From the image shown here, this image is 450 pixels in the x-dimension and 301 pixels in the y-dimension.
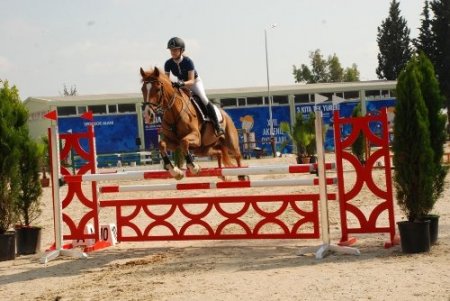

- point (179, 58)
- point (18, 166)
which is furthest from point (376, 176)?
point (18, 166)

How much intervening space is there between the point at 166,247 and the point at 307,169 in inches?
77.1

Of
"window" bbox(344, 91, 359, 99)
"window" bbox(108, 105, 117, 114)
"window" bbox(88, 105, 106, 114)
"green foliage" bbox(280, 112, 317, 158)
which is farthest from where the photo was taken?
"window" bbox(344, 91, 359, 99)

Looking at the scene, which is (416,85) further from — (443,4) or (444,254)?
(443,4)

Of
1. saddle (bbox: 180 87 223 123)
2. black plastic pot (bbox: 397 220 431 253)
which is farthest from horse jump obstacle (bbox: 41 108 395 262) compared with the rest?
saddle (bbox: 180 87 223 123)

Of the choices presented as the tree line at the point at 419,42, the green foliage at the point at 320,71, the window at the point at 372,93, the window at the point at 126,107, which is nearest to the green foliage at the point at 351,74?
the green foliage at the point at 320,71

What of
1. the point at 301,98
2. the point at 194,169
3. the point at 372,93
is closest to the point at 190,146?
the point at 194,169

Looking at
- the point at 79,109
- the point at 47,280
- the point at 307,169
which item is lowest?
the point at 47,280

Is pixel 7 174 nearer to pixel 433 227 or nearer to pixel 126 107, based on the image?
pixel 433 227

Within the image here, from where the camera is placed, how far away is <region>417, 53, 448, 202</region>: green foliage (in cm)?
595

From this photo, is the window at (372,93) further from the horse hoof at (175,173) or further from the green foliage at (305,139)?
the horse hoof at (175,173)

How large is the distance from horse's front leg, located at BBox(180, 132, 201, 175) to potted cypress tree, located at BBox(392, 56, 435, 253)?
2.08 metres

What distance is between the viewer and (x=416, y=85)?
5.74 m

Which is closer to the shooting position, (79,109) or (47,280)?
(47,280)

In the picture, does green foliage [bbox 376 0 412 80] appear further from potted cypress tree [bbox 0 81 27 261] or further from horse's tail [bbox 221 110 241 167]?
potted cypress tree [bbox 0 81 27 261]
